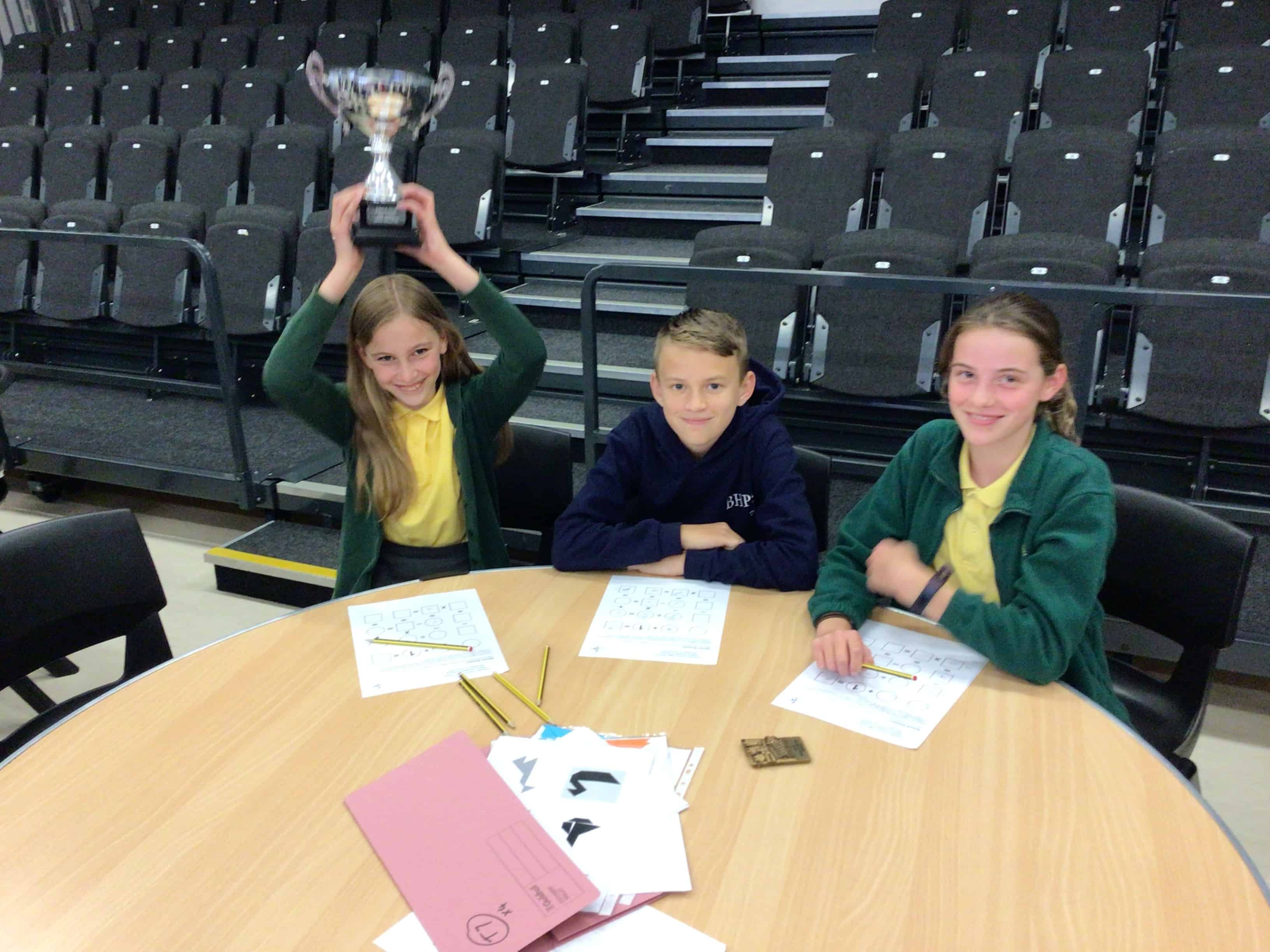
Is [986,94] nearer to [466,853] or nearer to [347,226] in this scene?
[347,226]

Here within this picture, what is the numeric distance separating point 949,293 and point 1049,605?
1.34 meters

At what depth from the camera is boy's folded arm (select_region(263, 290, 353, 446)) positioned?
66.6 inches

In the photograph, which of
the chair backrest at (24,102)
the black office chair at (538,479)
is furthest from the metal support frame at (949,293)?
the chair backrest at (24,102)

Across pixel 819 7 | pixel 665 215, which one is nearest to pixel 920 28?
pixel 819 7

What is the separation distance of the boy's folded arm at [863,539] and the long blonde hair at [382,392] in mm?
878

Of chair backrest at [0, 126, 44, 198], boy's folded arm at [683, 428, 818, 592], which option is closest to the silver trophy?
boy's folded arm at [683, 428, 818, 592]

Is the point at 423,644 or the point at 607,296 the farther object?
the point at 607,296

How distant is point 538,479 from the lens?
2.01m

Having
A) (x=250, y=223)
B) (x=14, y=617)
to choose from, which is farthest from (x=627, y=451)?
(x=250, y=223)

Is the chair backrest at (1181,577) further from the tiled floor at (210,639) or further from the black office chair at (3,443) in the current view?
the black office chair at (3,443)

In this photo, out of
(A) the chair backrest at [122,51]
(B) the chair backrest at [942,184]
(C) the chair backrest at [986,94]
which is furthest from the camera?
(A) the chair backrest at [122,51]

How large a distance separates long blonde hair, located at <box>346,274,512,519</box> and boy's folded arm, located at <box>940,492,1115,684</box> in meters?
1.09

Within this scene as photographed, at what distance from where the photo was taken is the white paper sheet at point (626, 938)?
833 mm

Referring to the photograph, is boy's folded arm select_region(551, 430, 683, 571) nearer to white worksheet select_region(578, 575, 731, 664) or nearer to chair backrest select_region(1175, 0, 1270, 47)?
white worksheet select_region(578, 575, 731, 664)
